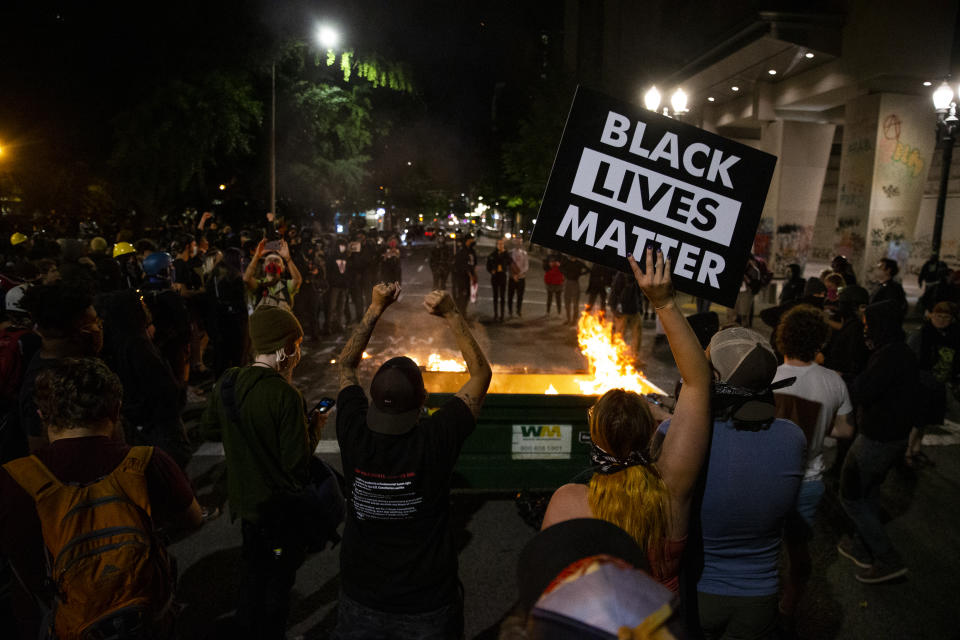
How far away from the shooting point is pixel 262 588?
3225 millimetres

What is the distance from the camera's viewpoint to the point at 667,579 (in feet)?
7.61

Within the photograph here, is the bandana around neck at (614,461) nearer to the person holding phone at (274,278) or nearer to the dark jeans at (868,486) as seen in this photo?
the dark jeans at (868,486)

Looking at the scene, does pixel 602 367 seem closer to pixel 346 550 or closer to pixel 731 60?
pixel 346 550

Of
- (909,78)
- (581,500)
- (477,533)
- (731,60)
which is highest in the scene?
(731,60)

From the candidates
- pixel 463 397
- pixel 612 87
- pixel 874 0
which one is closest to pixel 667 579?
pixel 463 397

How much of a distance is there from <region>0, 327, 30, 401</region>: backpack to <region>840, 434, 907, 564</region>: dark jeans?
19.5ft

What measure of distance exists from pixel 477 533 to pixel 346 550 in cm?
280

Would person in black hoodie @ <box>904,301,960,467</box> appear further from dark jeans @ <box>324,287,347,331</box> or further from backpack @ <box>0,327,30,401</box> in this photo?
dark jeans @ <box>324,287,347,331</box>

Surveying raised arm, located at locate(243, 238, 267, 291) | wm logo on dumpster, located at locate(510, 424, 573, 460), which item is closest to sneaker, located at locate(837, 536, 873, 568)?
wm logo on dumpster, located at locate(510, 424, 573, 460)

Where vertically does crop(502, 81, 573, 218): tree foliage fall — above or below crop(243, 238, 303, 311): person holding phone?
above

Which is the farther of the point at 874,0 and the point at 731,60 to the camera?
the point at 731,60

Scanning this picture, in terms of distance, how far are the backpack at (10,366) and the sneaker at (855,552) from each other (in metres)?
6.23

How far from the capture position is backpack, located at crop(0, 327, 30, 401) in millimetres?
4281

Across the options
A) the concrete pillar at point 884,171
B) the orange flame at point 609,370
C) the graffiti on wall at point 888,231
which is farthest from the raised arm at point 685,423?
the graffiti on wall at point 888,231
